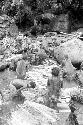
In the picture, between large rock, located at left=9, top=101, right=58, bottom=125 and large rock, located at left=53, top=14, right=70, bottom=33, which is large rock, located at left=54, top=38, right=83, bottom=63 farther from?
large rock, located at left=9, top=101, right=58, bottom=125

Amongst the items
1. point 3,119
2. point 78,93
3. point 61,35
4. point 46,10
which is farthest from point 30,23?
point 3,119

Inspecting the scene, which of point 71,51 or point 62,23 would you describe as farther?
point 62,23

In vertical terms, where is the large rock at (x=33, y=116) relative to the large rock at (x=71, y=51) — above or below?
below

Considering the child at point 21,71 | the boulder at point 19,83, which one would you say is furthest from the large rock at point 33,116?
the child at point 21,71

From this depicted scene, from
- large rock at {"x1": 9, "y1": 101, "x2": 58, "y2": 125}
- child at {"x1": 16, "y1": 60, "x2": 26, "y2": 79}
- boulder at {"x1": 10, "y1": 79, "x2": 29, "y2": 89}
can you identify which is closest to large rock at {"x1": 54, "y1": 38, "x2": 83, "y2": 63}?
child at {"x1": 16, "y1": 60, "x2": 26, "y2": 79}

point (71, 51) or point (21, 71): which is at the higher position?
point (71, 51)

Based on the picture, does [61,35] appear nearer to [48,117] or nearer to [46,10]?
[46,10]

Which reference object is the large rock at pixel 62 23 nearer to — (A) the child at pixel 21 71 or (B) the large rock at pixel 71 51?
(B) the large rock at pixel 71 51

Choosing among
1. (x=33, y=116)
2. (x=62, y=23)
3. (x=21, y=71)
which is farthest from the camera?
(x=62, y=23)

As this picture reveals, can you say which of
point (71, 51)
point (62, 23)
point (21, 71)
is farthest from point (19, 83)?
point (62, 23)

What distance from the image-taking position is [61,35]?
17078 mm

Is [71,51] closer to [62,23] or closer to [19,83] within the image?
[19,83]

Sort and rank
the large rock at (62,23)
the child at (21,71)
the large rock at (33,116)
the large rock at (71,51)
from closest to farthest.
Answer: the large rock at (33,116) → the child at (21,71) → the large rock at (71,51) → the large rock at (62,23)

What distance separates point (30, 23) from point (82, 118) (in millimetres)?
11043
